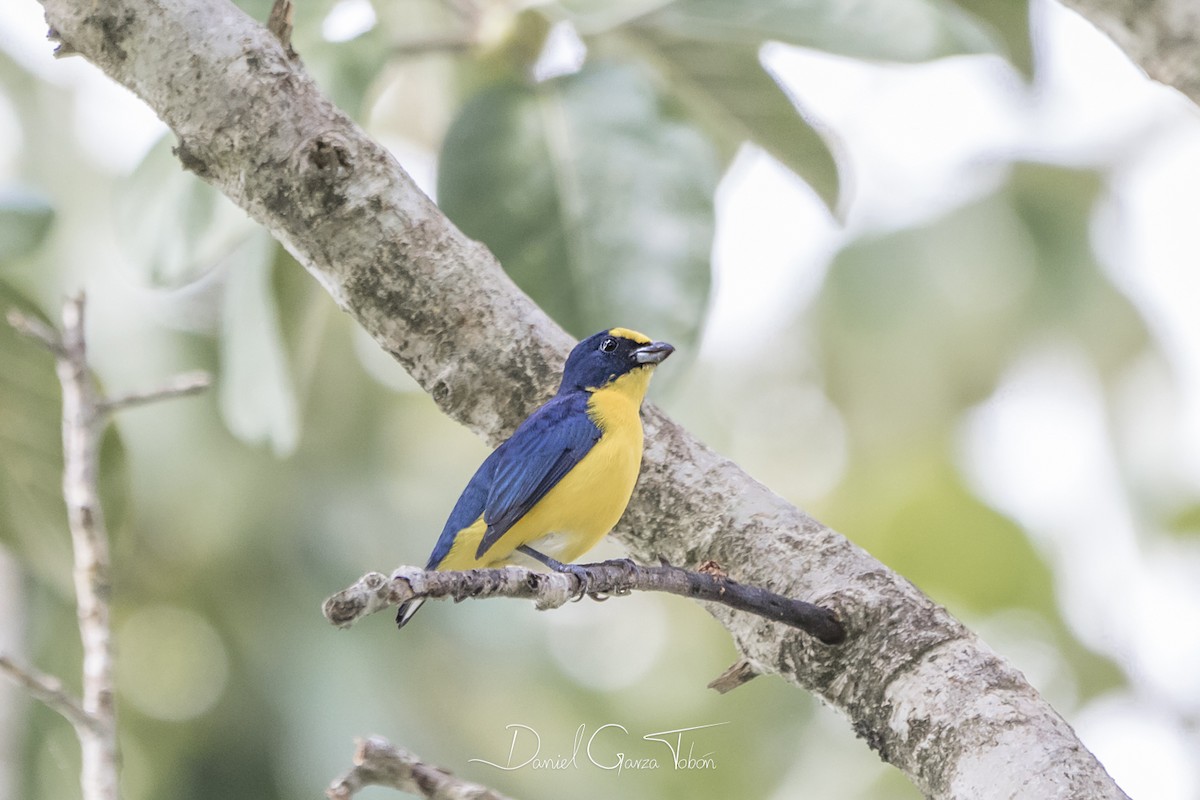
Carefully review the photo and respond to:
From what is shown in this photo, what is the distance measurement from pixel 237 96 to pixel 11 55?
418 cm

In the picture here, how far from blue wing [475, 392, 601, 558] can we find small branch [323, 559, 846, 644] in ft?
0.89

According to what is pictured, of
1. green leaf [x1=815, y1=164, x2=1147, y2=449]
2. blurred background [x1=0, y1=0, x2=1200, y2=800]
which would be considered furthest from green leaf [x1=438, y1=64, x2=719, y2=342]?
green leaf [x1=815, y1=164, x2=1147, y2=449]

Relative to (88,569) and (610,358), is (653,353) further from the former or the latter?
(88,569)

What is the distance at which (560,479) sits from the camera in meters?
2.12

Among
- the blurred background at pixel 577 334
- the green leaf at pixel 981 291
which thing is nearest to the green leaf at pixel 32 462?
the blurred background at pixel 577 334

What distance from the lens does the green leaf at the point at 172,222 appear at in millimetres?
2844

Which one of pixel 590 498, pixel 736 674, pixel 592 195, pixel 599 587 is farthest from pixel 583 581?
pixel 592 195

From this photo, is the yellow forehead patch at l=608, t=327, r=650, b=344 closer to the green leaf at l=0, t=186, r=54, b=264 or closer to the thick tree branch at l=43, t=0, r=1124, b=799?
the thick tree branch at l=43, t=0, r=1124, b=799

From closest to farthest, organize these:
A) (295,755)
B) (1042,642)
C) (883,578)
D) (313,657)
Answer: (883,578) < (295,755) < (313,657) < (1042,642)

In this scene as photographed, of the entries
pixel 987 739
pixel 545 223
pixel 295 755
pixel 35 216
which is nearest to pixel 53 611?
pixel 295 755

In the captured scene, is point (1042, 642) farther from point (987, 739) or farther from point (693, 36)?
point (987, 739)

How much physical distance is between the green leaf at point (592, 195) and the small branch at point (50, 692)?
1.23 meters

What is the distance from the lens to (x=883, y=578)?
1.87 meters

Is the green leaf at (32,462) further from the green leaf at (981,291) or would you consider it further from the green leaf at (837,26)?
the green leaf at (981,291)
